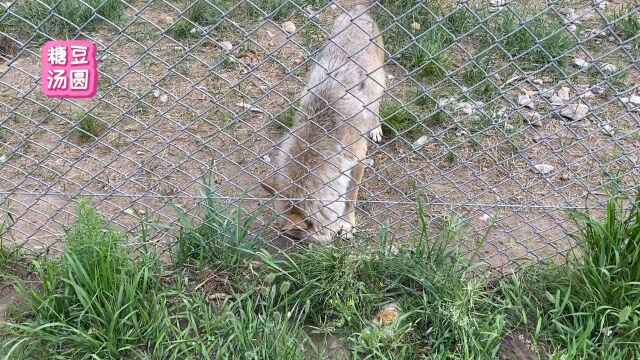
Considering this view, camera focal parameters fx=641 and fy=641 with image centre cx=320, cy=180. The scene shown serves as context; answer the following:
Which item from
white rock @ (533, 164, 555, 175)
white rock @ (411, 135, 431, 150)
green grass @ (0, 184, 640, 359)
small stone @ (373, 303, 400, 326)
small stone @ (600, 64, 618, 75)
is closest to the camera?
green grass @ (0, 184, 640, 359)

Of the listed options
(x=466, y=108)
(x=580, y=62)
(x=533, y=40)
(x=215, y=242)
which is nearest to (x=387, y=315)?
(x=215, y=242)

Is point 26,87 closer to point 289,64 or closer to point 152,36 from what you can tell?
point 152,36

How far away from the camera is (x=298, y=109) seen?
4539 mm

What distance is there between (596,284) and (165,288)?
7.73 feet

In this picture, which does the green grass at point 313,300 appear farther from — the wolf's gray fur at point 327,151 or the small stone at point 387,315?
the wolf's gray fur at point 327,151

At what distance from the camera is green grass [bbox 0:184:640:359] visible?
10.8ft

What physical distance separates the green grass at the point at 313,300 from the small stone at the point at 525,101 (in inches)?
67.5

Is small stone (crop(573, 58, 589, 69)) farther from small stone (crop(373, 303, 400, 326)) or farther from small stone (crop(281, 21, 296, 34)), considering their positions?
small stone (crop(373, 303, 400, 326))

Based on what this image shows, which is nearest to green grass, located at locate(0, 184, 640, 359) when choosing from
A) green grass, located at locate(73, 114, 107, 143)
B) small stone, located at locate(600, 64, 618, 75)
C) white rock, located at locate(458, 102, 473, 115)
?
green grass, located at locate(73, 114, 107, 143)

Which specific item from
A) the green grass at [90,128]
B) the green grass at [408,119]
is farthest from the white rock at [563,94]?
the green grass at [90,128]

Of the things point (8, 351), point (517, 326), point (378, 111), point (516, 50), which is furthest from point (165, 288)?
point (516, 50)

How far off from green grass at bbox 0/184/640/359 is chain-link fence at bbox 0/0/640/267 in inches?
11.0

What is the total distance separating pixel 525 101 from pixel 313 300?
2744 mm

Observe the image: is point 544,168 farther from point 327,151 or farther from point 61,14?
point 61,14
